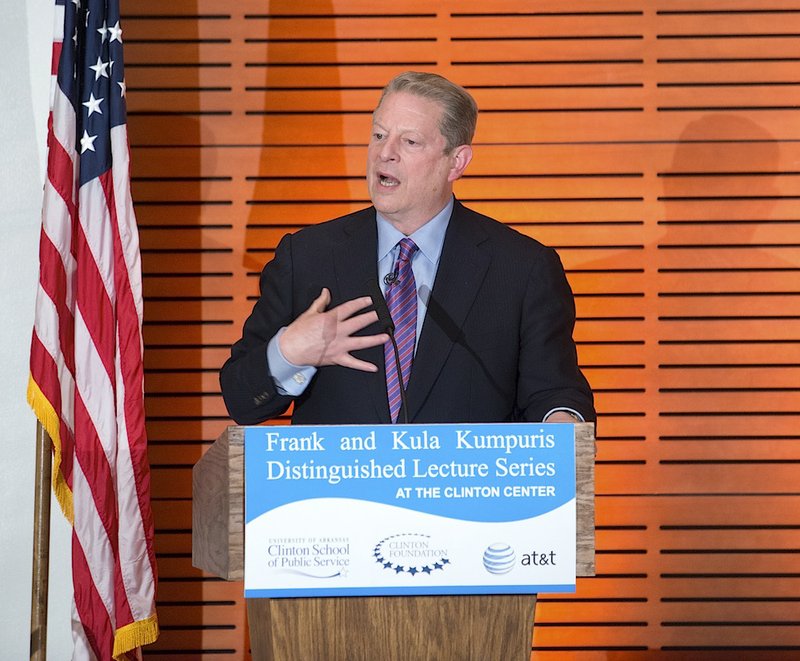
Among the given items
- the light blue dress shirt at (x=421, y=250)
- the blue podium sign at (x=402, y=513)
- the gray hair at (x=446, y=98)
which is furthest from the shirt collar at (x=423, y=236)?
the blue podium sign at (x=402, y=513)

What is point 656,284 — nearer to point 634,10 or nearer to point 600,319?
point 600,319

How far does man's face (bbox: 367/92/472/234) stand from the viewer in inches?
105

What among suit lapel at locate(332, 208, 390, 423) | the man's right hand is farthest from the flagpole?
the man's right hand

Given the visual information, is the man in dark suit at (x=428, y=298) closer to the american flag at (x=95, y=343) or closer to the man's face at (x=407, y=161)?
the man's face at (x=407, y=161)

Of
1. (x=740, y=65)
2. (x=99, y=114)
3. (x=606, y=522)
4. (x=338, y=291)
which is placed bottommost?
(x=606, y=522)

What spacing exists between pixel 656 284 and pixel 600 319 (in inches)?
10.6

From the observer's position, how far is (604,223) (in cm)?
443

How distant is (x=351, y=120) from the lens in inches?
175

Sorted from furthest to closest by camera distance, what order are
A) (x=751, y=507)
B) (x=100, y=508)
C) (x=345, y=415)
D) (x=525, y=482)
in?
(x=751, y=507), (x=100, y=508), (x=345, y=415), (x=525, y=482)

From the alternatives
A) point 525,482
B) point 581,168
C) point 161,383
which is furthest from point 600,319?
point 525,482

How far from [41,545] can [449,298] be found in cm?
181

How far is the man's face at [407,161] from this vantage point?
8.79 feet

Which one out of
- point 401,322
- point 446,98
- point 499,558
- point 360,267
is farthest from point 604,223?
point 499,558

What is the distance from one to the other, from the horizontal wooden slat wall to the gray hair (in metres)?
1.62
